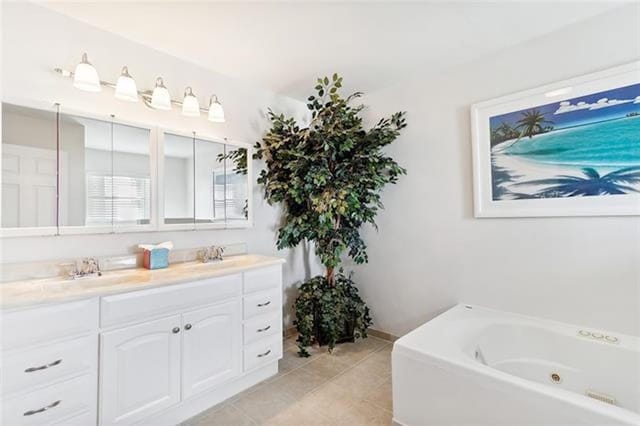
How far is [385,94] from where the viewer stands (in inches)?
107

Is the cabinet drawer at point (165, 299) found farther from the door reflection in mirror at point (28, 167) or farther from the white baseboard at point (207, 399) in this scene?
the door reflection in mirror at point (28, 167)

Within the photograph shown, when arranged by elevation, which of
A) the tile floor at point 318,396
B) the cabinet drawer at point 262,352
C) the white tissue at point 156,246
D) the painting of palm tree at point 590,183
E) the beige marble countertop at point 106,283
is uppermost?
the painting of palm tree at point 590,183

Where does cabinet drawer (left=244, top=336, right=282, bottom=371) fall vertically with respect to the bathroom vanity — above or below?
below

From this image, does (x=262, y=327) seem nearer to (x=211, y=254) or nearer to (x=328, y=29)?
(x=211, y=254)

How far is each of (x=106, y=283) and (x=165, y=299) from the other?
29cm

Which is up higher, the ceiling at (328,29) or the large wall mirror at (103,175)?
the ceiling at (328,29)

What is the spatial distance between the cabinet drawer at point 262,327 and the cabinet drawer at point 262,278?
21 centimetres

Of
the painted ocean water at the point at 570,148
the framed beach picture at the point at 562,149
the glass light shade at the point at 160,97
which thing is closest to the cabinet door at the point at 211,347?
the glass light shade at the point at 160,97

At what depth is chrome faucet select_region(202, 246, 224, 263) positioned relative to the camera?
2166 mm

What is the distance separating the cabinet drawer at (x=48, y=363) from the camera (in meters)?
1.15

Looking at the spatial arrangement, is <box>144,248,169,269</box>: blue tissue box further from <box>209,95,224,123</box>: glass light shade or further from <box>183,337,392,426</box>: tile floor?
<box>209,95,224,123</box>: glass light shade

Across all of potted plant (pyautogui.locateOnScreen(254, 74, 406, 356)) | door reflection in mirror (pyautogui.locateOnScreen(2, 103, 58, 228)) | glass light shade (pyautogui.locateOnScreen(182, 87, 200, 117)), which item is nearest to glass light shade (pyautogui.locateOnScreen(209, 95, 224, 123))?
glass light shade (pyautogui.locateOnScreen(182, 87, 200, 117))

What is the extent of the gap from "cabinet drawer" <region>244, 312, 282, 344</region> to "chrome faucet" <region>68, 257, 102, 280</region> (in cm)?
95

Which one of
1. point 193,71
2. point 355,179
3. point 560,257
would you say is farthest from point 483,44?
point 193,71
